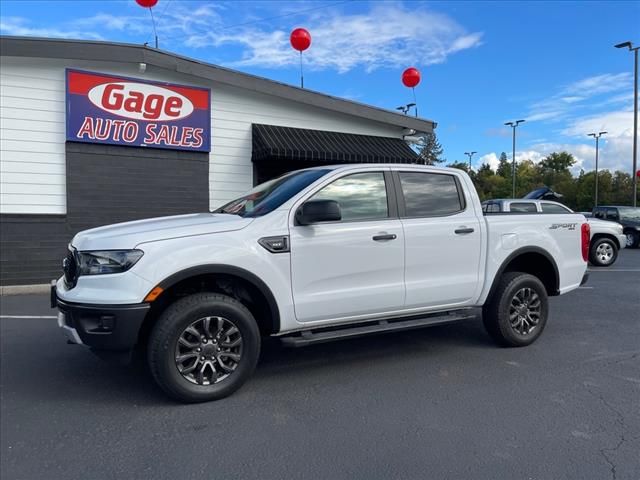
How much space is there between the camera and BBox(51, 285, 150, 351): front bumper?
354cm

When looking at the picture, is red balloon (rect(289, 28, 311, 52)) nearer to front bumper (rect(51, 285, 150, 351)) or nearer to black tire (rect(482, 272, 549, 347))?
black tire (rect(482, 272, 549, 347))

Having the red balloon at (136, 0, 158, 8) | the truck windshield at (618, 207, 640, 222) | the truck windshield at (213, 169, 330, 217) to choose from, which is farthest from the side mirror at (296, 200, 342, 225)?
the truck windshield at (618, 207, 640, 222)

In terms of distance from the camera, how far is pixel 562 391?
4.07 metres

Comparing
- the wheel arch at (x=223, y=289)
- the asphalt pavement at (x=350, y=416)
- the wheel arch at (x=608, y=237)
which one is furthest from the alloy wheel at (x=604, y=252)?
the wheel arch at (x=223, y=289)

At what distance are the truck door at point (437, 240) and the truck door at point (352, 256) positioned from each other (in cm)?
15

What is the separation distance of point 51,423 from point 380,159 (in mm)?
9548

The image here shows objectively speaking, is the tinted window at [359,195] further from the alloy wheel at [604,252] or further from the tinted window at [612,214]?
the tinted window at [612,214]

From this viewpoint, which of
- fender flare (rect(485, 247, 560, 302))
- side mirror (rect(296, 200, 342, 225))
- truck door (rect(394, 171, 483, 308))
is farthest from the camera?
fender flare (rect(485, 247, 560, 302))

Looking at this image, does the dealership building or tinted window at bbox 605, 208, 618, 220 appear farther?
tinted window at bbox 605, 208, 618, 220

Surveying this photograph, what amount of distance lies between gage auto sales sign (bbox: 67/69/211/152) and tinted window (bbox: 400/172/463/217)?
22.4ft

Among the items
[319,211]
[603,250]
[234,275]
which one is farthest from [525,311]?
[603,250]

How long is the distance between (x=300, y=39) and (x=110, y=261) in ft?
30.5

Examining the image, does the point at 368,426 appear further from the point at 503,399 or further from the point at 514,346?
the point at 514,346

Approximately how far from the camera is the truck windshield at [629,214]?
1816 centimetres
